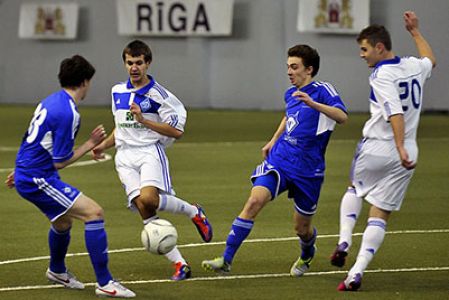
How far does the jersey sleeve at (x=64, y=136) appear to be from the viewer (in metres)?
8.54

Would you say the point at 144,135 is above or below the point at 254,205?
above

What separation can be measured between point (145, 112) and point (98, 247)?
1.53 m

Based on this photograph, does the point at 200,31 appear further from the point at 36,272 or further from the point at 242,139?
the point at 36,272

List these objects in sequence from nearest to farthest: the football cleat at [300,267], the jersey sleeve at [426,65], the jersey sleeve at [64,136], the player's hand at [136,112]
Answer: the jersey sleeve at [64,136] → the jersey sleeve at [426,65] → the player's hand at [136,112] → the football cleat at [300,267]

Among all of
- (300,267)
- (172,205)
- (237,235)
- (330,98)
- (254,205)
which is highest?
(330,98)

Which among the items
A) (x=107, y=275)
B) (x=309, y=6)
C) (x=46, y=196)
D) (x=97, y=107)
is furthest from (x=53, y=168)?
(x=97, y=107)

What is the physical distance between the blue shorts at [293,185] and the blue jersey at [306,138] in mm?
44

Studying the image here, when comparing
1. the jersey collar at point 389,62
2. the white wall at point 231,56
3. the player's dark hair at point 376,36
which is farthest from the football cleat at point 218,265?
the white wall at point 231,56

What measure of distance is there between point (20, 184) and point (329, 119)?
240 centimetres

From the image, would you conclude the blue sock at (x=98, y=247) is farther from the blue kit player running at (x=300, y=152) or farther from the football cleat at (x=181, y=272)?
the blue kit player running at (x=300, y=152)

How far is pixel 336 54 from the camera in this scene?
1129 inches

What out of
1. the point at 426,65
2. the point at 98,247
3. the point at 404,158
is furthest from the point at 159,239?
the point at 426,65

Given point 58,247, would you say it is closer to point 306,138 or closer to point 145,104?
point 145,104

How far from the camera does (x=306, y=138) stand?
9578 mm
